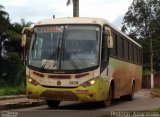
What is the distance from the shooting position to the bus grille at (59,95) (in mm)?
18180

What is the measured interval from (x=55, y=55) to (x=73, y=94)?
1.54 m

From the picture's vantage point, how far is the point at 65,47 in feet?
61.2

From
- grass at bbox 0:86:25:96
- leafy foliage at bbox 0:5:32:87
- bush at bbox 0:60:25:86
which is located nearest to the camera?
grass at bbox 0:86:25:96

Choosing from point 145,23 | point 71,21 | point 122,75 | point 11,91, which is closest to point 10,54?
point 11,91

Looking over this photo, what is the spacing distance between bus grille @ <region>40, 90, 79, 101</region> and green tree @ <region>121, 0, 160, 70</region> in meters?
52.3

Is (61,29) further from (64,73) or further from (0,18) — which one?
(0,18)

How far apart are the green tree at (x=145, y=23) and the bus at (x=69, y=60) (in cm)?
5119

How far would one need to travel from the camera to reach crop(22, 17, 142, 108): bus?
18.2 meters

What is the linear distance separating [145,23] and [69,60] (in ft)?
180

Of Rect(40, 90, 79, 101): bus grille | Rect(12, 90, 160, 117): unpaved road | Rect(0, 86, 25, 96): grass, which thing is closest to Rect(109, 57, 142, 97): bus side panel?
Rect(12, 90, 160, 117): unpaved road

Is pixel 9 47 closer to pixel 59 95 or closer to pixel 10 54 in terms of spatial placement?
pixel 10 54

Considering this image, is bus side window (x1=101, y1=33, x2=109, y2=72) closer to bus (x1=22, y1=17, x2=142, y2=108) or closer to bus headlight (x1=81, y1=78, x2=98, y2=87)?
bus (x1=22, y1=17, x2=142, y2=108)

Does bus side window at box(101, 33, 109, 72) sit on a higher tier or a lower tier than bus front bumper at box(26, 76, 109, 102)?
higher

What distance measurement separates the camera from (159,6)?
236 ft
